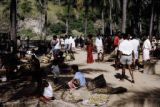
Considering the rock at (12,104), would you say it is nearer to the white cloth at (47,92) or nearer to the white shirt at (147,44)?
the white cloth at (47,92)

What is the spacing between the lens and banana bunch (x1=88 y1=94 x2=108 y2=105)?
14.4 meters

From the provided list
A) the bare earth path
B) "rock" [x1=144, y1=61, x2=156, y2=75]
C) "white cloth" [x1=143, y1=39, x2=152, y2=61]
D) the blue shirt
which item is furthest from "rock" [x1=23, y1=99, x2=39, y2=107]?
"white cloth" [x1=143, y1=39, x2=152, y2=61]

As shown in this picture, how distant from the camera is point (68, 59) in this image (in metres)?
27.7

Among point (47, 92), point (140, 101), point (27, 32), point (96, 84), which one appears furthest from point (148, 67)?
point (27, 32)

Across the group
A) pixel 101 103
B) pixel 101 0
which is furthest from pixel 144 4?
pixel 101 103

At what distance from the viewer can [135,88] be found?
16422 millimetres

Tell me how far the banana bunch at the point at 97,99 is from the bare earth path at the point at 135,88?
22cm

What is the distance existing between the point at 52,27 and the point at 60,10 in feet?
24.2

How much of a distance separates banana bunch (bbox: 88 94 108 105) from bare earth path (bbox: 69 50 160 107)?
0.73 feet

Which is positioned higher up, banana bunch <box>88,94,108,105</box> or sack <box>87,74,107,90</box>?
sack <box>87,74,107,90</box>

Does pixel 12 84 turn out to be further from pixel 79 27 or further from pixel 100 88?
pixel 79 27

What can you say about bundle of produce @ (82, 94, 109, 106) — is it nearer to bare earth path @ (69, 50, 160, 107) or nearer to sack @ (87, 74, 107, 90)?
bare earth path @ (69, 50, 160, 107)

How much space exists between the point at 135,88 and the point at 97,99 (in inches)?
92.0

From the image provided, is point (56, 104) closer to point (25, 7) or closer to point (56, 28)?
point (56, 28)
